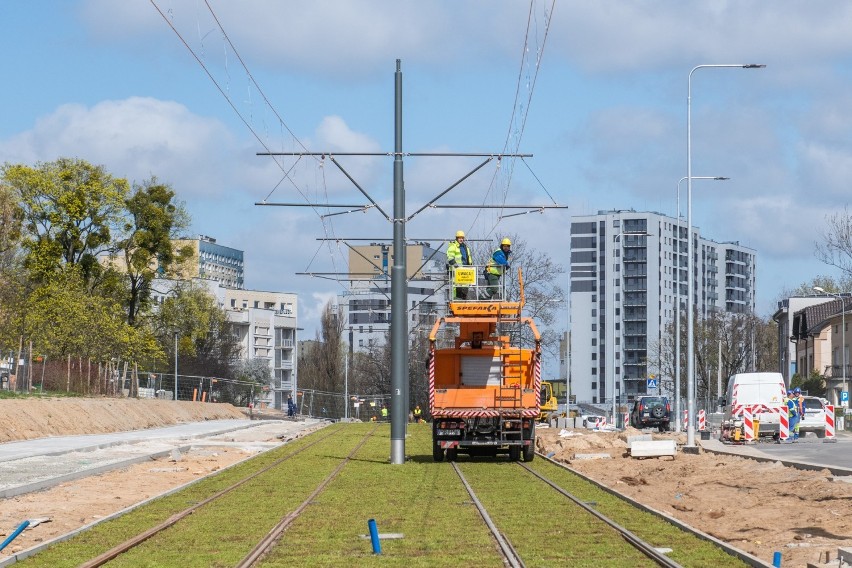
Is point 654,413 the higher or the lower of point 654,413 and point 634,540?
the higher

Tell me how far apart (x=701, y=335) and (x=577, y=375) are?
250 ft

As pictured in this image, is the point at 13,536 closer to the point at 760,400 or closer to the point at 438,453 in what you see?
the point at 438,453

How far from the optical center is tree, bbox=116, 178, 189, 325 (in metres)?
74.6

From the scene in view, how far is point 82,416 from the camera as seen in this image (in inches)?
1918

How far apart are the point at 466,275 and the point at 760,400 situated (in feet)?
58.8

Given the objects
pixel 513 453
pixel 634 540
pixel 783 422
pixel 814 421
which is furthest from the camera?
pixel 814 421

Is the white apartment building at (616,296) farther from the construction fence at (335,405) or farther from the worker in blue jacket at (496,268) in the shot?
the worker in blue jacket at (496,268)

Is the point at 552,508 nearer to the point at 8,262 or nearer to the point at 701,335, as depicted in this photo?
the point at 8,262

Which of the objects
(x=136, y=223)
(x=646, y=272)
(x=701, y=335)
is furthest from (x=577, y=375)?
(x=136, y=223)

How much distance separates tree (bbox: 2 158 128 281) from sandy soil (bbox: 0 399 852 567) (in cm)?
2860

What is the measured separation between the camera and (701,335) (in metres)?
116

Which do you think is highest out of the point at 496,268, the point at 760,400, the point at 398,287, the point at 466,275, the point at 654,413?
the point at 496,268

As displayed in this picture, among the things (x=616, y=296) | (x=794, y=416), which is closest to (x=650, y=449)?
(x=794, y=416)

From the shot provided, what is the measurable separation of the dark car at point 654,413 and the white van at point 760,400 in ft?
72.0
